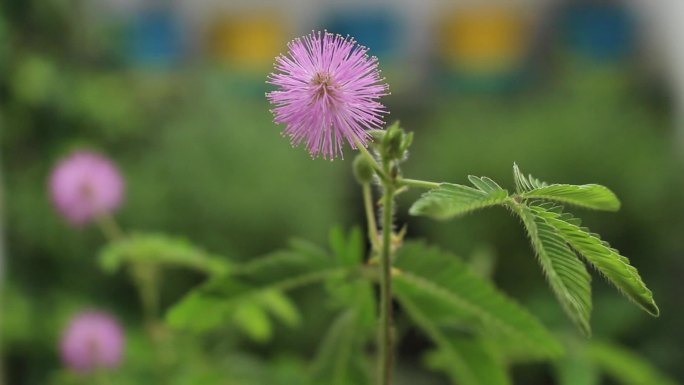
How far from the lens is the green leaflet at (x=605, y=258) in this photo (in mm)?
156

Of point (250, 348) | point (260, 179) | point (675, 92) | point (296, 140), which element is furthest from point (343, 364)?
point (675, 92)

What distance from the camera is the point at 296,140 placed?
179 millimetres

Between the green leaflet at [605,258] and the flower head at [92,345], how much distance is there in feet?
1.32

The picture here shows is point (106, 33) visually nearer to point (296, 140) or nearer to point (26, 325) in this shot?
point (26, 325)

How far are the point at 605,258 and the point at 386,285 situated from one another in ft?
0.18

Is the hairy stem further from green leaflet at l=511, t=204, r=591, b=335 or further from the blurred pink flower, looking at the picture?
the blurred pink flower

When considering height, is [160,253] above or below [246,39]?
below

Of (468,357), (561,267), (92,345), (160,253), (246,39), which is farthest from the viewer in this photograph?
(246,39)

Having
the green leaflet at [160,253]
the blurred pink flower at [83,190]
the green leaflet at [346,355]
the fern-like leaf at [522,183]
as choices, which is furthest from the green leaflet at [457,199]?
the blurred pink flower at [83,190]

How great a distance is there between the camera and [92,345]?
52 centimetres

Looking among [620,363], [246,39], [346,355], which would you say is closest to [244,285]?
[346,355]

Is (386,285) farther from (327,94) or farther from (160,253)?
(160,253)

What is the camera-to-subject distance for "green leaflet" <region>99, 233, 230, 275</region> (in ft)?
1.23

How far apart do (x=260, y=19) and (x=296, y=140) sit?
155cm
